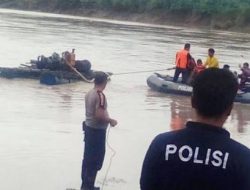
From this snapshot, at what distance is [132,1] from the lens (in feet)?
292

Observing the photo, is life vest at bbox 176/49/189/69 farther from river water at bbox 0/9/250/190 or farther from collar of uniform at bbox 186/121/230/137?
collar of uniform at bbox 186/121/230/137

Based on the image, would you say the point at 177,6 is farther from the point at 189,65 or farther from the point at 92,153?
the point at 92,153

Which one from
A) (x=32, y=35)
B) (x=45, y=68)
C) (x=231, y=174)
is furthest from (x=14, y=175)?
(x=32, y=35)

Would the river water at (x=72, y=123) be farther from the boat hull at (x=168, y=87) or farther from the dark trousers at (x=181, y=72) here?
the dark trousers at (x=181, y=72)

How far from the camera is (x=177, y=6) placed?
8344 cm

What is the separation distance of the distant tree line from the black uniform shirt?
75108 millimetres

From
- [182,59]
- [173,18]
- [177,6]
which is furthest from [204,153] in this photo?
[177,6]

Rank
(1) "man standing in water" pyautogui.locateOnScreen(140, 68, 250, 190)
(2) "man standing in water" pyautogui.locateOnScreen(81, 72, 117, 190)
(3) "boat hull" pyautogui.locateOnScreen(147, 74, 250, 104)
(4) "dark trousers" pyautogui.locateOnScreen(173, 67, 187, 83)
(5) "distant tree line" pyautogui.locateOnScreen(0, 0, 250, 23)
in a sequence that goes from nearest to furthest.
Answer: (1) "man standing in water" pyautogui.locateOnScreen(140, 68, 250, 190), (2) "man standing in water" pyautogui.locateOnScreen(81, 72, 117, 190), (3) "boat hull" pyautogui.locateOnScreen(147, 74, 250, 104), (4) "dark trousers" pyautogui.locateOnScreen(173, 67, 187, 83), (5) "distant tree line" pyautogui.locateOnScreen(0, 0, 250, 23)

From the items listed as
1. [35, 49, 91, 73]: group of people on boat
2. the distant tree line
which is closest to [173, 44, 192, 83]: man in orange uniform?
[35, 49, 91, 73]: group of people on boat

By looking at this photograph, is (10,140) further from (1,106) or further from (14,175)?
(1,106)

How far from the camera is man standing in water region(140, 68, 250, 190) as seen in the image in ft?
9.99

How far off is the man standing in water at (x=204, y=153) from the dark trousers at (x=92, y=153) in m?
5.29

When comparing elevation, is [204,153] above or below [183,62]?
above

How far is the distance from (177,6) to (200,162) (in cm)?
8127
